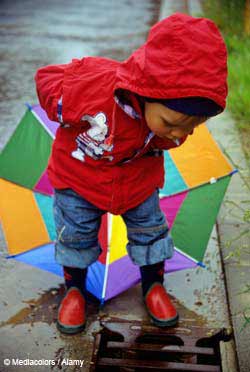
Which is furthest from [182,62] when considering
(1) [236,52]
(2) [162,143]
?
(1) [236,52]

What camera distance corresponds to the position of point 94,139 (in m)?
2.18

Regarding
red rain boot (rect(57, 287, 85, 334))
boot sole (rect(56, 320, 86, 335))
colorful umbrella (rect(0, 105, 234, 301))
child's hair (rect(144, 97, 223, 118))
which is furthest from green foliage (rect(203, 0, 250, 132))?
child's hair (rect(144, 97, 223, 118))

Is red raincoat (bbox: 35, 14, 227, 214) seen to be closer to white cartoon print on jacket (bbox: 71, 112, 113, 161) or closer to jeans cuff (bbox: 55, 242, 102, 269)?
white cartoon print on jacket (bbox: 71, 112, 113, 161)

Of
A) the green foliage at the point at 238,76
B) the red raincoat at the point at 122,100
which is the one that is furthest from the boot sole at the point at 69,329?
the green foliage at the point at 238,76

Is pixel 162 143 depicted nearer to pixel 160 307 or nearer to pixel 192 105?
pixel 192 105

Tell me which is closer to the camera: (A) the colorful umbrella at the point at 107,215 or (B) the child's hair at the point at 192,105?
(B) the child's hair at the point at 192,105

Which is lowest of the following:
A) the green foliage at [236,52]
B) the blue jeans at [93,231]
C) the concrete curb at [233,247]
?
the green foliage at [236,52]

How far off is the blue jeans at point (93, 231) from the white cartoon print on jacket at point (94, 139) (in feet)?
0.69

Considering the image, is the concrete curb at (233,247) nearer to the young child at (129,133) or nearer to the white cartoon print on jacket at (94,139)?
the young child at (129,133)

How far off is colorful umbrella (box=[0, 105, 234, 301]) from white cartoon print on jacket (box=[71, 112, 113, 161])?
61cm

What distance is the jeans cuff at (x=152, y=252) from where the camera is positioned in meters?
2.55

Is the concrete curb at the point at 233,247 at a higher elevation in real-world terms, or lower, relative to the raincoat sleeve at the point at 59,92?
lower

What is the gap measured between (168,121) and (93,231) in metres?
0.73

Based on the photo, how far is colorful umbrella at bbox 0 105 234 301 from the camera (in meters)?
2.79
